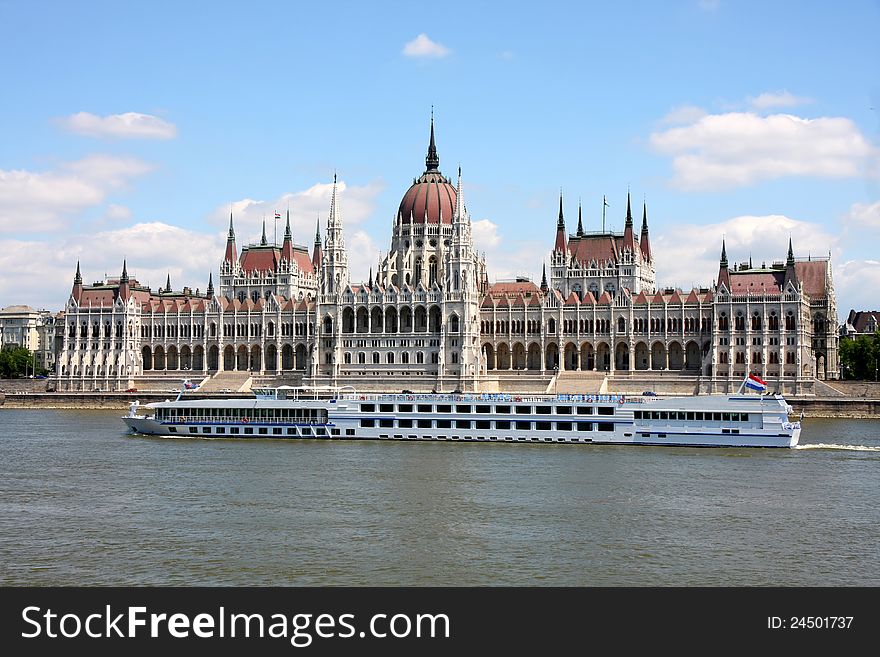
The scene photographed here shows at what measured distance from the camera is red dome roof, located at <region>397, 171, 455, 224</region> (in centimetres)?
13950

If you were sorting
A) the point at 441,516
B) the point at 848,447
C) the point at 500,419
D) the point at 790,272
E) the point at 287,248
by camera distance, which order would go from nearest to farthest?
the point at 441,516 < the point at 848,447 < the point at 500,419 < the point at 790,272 < the point at 287,248

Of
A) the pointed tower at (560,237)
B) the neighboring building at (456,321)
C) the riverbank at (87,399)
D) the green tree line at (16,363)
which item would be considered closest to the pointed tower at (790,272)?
the neighboring building at (456,321)

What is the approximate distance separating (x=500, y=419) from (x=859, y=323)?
11244cm

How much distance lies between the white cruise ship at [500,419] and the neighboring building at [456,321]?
142ft

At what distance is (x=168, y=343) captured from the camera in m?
143

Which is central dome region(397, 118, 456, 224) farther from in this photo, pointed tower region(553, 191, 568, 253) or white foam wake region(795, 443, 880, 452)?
white foam wake region(795, 443, 880, 452)

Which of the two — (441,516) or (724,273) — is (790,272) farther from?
(441,516)

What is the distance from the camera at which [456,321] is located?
419 feet

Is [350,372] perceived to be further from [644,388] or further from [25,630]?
[25,630]

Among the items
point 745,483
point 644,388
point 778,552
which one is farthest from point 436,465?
point 644,388

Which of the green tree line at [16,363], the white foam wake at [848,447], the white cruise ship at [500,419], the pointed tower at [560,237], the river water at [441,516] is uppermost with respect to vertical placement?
the pointed tower at [560,237]

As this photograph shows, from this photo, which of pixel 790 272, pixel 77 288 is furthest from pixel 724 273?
pixel 77 288

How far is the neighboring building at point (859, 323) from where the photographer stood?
170 meters

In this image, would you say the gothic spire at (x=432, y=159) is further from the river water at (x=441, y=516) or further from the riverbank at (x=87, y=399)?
the river water at (x=441, y=516)
